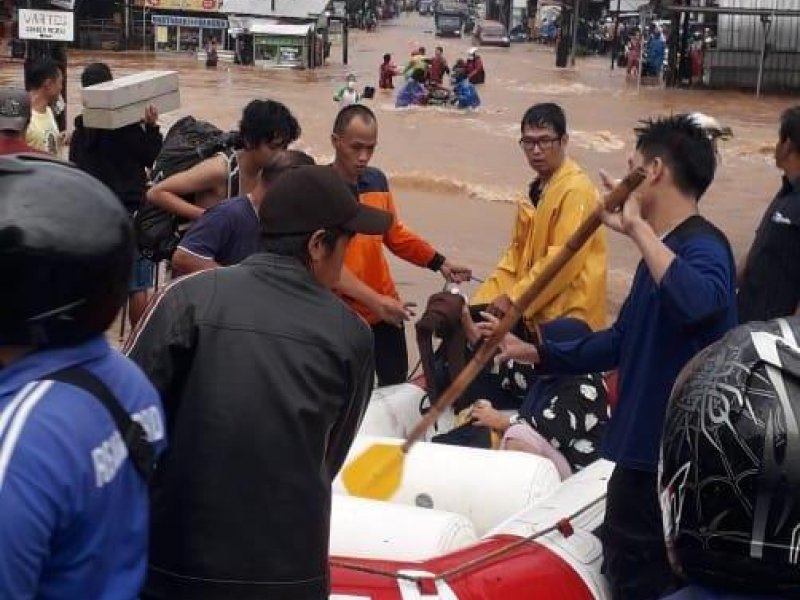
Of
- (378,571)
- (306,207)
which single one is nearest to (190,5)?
(378,571)

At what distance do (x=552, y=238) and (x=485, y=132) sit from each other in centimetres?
2013

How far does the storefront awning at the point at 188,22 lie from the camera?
1690 inches

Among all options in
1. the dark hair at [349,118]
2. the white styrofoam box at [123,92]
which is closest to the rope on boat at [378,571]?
the dark hair at [349,118]

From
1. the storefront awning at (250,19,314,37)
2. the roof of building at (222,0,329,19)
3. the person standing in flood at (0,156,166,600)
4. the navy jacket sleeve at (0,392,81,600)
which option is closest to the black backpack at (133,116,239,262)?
the person standing in flood at (0,156,166,600)

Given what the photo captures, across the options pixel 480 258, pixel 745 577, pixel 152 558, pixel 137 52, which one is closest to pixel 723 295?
pixel 152 558

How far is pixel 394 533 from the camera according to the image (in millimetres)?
3854

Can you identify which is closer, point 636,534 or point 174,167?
point 636,534

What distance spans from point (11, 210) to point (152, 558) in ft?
3.09

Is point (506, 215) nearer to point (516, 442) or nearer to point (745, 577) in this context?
point (516, 442)

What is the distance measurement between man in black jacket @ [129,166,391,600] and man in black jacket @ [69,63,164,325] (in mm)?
A: 4351

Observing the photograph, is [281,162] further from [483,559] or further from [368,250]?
[483,559]

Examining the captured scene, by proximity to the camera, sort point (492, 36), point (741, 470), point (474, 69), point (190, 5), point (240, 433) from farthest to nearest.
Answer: point (492, 36) → point (190, 5) → point (474, 69) → point (240, 433) → point (741, 470)

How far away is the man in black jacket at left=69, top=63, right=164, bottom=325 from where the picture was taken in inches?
267

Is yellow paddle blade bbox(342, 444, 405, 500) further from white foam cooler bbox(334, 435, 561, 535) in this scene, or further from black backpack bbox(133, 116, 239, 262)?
black backpack bbox(133, 116, 239, 262)
